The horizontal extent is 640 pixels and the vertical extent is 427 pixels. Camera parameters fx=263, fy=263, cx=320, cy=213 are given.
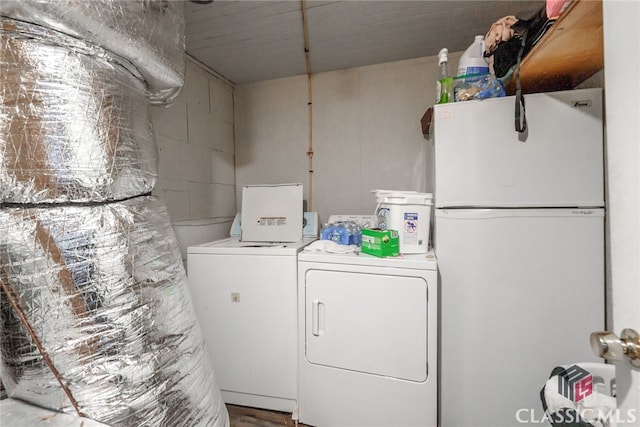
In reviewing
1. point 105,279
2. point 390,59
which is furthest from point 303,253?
point 390,59

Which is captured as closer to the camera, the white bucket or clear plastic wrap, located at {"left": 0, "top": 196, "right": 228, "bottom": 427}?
clear plastic wrap, located at {"left": 0, "top": 196, "right": 228, "bottom": 427}

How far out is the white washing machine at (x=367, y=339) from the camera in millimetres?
1298

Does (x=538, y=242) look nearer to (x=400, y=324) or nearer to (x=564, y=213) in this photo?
(x=564, y=213)

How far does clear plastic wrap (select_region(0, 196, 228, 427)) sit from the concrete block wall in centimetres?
98

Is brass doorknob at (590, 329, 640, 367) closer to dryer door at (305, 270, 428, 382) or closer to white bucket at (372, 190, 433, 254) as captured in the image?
dryer door at (305, 270, 428, 382)

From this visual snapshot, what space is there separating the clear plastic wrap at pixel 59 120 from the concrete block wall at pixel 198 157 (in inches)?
35.3

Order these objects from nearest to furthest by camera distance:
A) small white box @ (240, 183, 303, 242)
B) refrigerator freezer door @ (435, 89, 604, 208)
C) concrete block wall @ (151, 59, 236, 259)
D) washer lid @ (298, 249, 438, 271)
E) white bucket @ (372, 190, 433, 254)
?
refrigerator freezer door @ (435, 89, 604, 208), washer lid @ (298, 249, 438, 271), white bucket @ (372, 190, 433, 254), concrete block wall @ (151, 59, 236, 259), small white box @ (240, 183, 303, 242)

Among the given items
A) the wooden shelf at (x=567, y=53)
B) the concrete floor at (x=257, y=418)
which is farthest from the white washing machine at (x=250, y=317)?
the wooden shelf at (x=567, y=53)

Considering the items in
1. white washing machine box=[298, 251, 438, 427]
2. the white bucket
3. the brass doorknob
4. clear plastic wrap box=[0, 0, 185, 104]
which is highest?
clear plastic wrap box=[0, 0, 185, 104]

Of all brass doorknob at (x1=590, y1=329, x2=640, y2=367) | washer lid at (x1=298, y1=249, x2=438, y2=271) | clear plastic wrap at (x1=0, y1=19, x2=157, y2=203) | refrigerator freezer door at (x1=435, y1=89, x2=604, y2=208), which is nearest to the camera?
brass doorknob at (x1=590, y1=329, x2=640, y2=367)

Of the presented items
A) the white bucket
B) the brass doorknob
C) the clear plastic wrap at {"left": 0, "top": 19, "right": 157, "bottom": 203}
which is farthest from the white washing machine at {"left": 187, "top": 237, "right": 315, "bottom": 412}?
the brass doorknob

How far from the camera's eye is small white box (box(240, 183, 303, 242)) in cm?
202

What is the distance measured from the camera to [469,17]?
1.67m

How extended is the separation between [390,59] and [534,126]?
1.32 meters
